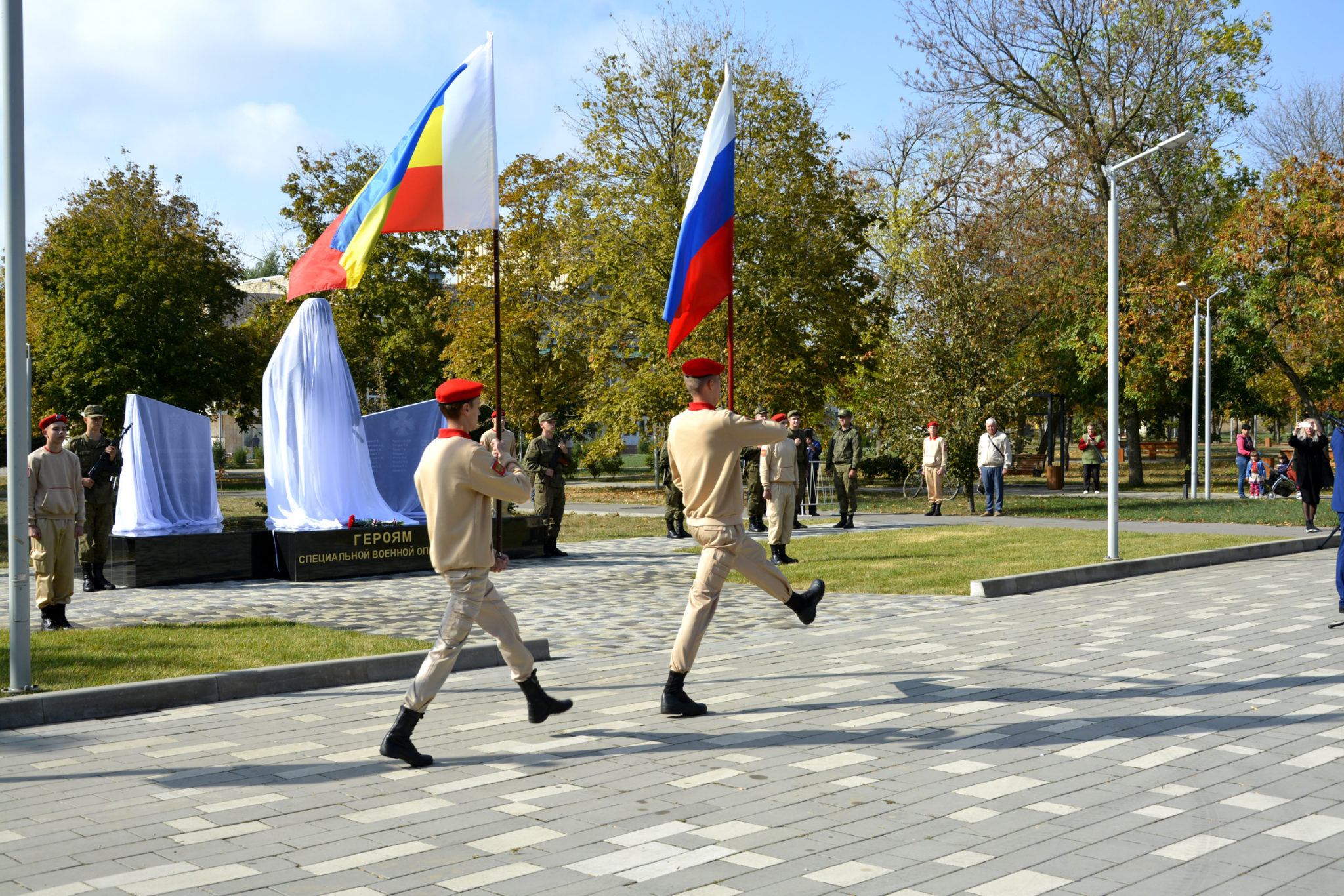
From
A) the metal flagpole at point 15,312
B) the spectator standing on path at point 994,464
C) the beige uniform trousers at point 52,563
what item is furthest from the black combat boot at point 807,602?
the spectator standing on path at point 994,464

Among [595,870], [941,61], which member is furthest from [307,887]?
[941,61]

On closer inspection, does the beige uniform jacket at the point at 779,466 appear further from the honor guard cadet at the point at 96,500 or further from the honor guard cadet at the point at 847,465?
the honor guard cadet at the point at 96,500

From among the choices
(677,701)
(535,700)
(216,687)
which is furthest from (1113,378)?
(216,687)

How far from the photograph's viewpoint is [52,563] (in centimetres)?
1073

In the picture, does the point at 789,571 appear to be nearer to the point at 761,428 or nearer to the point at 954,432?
the point at 761,428

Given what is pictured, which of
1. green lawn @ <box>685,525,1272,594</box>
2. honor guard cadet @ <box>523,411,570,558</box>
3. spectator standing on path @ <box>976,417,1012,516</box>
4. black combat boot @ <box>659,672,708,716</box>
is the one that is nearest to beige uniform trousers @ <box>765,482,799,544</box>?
green lawn @ <box>685,525,1272,594</box>

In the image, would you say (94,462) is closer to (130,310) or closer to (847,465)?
(847,465)

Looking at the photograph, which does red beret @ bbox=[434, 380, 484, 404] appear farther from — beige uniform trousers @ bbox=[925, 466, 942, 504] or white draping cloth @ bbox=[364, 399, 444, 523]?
beige uniform trousers @ bbox=[925, 466, 942, 504]

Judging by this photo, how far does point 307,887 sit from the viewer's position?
4.29 m

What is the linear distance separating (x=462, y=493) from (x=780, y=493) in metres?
9.33

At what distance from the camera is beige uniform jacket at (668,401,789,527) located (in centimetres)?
683

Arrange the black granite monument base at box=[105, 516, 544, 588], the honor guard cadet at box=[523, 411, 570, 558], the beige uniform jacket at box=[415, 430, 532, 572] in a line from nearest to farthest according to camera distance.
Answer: the beige uniform jacket at box=[415, 430, 532, 572] → the black granite monument base at box=[105, 516, 544, 588] → the honor guard cadet at box=[523, 411, 570, 558]

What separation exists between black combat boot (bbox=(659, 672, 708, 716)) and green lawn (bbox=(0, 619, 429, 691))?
8.83 ft

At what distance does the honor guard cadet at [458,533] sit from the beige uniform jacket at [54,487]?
6108 mm
